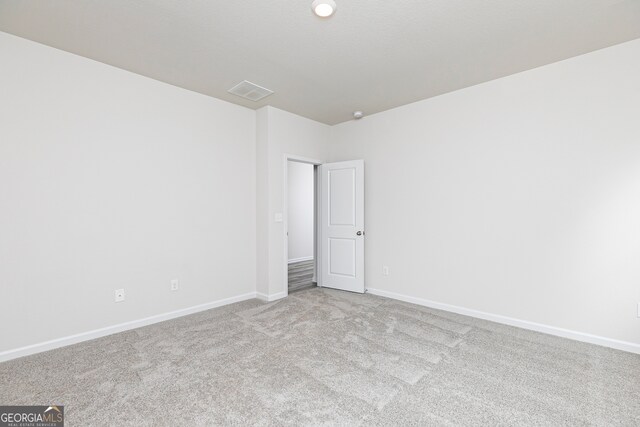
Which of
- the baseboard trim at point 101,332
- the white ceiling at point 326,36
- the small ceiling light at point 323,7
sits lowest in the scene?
the baseboard trim at point 101,332

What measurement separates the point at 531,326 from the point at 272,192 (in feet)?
11.2

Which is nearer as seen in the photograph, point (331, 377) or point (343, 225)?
point (331, 377)

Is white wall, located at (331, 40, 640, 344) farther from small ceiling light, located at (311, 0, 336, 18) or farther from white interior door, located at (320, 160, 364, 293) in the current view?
small ceiling light, located at (311, 0, 336, 18)

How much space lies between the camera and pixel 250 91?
3486mm

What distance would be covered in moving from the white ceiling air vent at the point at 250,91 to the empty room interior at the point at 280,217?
0.03 m

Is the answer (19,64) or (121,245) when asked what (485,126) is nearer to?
(121,245)

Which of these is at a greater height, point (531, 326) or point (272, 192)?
point (272, 192)

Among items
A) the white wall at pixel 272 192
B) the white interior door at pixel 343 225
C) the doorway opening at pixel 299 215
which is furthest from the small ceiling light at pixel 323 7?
the doorway opening at pixel 299 215

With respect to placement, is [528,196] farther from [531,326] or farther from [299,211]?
[299,211]

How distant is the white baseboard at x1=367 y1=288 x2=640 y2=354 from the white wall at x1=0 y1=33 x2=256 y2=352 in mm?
2562

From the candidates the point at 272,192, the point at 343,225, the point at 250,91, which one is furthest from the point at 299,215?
the point at 250,91

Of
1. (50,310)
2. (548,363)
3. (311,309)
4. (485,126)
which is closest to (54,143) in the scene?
(50,310)

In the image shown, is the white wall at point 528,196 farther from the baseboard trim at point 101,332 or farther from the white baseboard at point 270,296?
the baseboard trim at point 101,332

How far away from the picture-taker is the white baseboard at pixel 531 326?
8.44 feet
